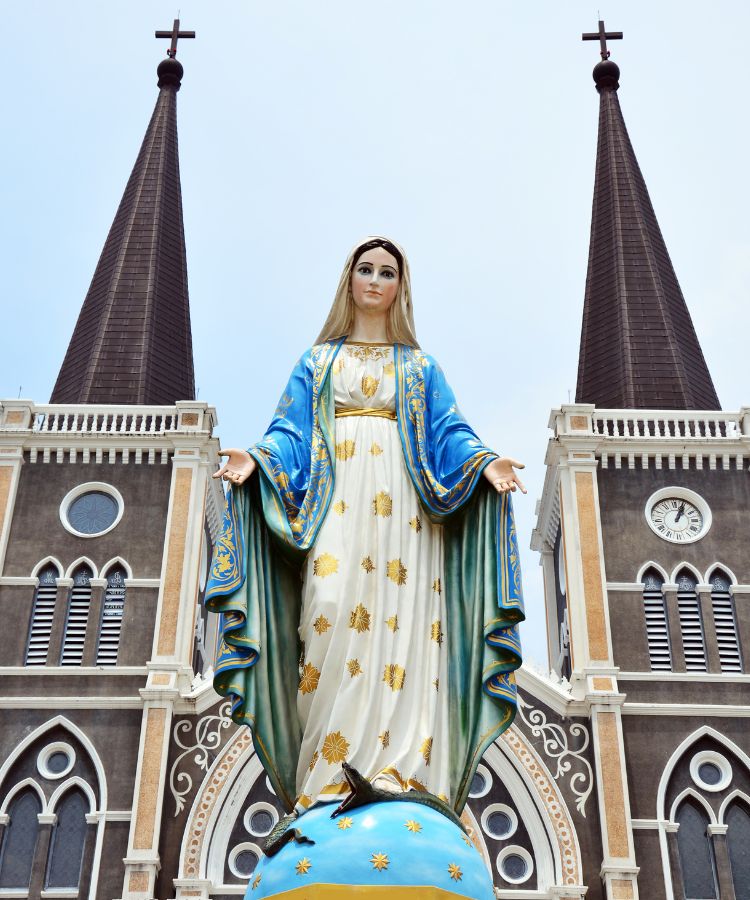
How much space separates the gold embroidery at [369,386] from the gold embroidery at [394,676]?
1165 millimetres

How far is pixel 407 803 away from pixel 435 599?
2.81 feet

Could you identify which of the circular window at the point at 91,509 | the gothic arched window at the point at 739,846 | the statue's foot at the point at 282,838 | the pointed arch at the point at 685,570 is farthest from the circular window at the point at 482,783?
the statue's foot at the point at 282,838

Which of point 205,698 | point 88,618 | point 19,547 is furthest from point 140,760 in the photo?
point 19,547

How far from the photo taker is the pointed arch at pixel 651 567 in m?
22.8

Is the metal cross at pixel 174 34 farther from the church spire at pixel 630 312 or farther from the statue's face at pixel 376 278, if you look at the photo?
the statue's face at pixel 376 278

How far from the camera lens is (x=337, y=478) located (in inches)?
206

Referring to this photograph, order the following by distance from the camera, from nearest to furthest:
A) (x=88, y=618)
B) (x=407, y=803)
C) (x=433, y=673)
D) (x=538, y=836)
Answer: (x=407, y=803) → (x=433, y=673) → (x=538, y=836) → (x=88, y=618)

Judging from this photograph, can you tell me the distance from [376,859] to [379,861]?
0.04 feet

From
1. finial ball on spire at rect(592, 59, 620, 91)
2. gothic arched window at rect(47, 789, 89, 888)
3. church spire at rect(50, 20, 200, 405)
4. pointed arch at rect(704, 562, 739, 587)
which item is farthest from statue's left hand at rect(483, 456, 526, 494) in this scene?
finial ball on spire at rect(592, 59, 620, 91)

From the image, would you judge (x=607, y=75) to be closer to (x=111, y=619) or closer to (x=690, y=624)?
(x=690, y=624)

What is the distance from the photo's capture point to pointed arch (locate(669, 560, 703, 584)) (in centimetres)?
2280

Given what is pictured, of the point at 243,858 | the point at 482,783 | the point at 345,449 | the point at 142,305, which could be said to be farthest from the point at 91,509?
the point at 345,449

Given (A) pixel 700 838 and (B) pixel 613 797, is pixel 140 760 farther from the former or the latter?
(A) pixel 700 838

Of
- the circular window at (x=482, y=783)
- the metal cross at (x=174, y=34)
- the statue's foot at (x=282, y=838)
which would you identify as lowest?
the statue's foot at (x=282, y=838)
